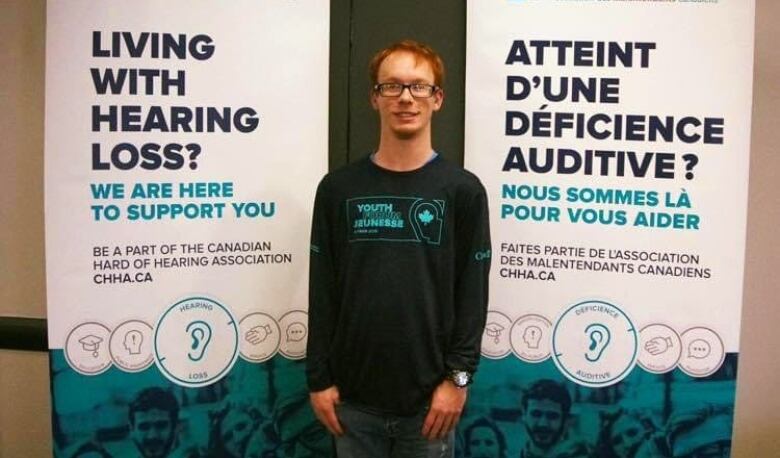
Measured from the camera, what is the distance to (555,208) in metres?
1.87

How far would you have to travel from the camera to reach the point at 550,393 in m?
1.92

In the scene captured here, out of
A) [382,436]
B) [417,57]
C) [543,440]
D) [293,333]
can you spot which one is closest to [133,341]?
[293,333]

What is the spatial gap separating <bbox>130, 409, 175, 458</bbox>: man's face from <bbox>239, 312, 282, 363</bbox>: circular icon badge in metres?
0.34

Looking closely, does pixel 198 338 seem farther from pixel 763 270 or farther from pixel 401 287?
pixel 763 270

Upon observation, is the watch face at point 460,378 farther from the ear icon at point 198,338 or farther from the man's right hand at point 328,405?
the ear icon at point 198,338

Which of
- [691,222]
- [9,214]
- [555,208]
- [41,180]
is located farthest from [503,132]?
[9,214]

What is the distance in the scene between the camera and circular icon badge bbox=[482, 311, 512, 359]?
191cm

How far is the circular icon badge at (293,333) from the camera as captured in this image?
6.38ft

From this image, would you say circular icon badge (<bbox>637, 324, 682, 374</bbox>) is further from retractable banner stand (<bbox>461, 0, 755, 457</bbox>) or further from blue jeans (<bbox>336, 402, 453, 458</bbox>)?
blue jeans (<bbox>336, 402, 453, 458</bbox>)

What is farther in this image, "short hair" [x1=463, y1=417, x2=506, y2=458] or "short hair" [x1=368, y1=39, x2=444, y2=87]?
"short hair" [x1=463, y1=417, x2=506, y2=458]

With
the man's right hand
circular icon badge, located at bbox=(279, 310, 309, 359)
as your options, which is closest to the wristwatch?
the man's right hand

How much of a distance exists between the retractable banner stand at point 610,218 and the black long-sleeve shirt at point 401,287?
40cm

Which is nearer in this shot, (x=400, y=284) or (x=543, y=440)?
(x=400, y=284)

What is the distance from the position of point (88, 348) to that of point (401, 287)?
3.58 feet
